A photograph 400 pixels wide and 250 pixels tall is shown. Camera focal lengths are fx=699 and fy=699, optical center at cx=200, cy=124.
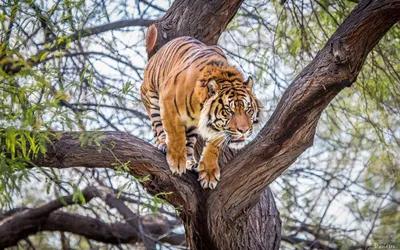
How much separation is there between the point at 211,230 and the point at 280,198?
1.44m

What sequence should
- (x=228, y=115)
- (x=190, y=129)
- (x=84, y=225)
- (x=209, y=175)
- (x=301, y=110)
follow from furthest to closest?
(x=84, y=225) → (x=190, y=129) → (x=209, y=175) → (x=228, y=115) → (x=301, y=110)

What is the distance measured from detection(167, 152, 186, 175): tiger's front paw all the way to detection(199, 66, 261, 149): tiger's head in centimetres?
17

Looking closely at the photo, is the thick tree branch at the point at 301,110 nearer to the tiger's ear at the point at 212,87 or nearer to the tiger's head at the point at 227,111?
the tiger's head at the point at 227,111

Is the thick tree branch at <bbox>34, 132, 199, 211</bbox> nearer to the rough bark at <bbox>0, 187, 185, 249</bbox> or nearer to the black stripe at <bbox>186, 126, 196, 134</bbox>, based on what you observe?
the black stripe at <bbox>186, 126, 196, 134</bbox>

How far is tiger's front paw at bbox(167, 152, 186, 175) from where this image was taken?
3375mm

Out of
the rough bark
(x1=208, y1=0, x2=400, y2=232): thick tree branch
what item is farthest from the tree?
the rough bark

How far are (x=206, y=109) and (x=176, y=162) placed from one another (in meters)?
0.29

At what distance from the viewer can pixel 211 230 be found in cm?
363

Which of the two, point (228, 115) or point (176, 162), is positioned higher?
point (228, 115)

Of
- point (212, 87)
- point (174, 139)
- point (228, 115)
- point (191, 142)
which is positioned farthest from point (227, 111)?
point (191, 142)

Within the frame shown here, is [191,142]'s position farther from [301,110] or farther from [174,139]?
[301,110]

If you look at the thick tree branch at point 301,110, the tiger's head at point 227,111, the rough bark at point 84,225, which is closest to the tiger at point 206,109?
the tiger's head at point 227,111

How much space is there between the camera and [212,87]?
3365 millimetres

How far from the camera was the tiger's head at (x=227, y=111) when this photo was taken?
3316mm
